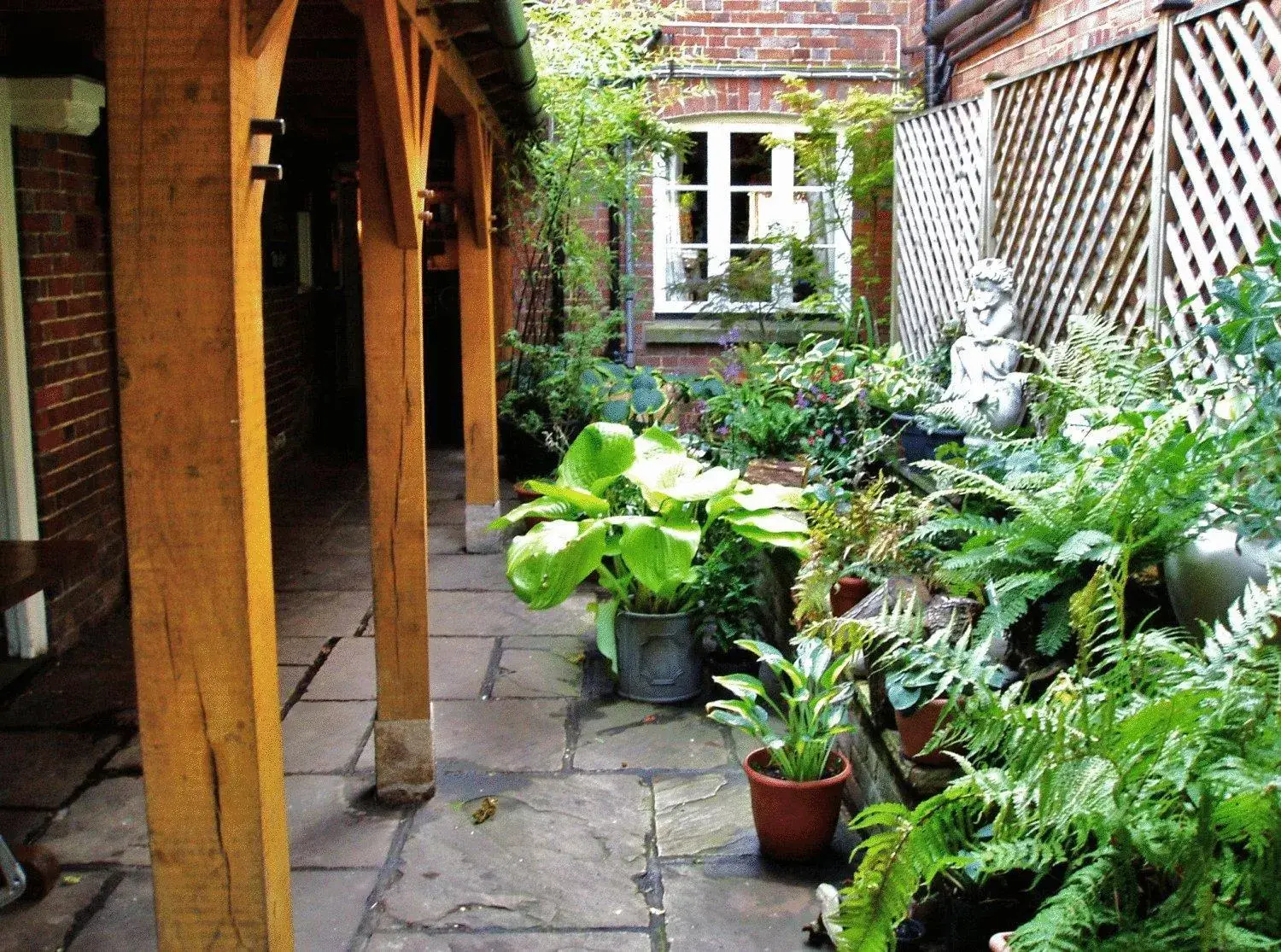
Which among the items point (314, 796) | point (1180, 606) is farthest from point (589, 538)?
point (1180, 606)

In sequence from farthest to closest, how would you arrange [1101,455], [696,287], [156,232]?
[696,287]
[1101,455]
[156,232]

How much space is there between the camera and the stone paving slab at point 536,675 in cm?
486

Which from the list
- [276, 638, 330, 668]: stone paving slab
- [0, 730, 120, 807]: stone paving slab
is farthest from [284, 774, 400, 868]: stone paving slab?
[276, 638, 330, 668]: stone paving slab

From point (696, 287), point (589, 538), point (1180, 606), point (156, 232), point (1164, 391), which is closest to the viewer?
point (156, 232)

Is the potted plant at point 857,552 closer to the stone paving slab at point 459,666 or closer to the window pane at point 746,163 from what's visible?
A: the stone paving slab at point 459,666

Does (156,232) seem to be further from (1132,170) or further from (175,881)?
(1132,170)

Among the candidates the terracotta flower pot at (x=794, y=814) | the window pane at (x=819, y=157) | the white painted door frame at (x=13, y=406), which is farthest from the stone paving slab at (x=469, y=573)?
the window pane at (x=819, y=157)

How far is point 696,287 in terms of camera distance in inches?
371

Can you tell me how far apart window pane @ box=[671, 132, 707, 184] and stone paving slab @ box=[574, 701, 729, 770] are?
5.67m

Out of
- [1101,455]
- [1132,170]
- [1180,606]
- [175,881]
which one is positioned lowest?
[175,881]

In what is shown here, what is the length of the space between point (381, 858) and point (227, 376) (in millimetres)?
1833

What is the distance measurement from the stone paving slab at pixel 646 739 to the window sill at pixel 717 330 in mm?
4850

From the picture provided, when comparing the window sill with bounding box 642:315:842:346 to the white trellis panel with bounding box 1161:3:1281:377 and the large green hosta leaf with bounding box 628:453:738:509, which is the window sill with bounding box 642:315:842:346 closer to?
the large green hosta leaf with bounding box 628:453:738:509

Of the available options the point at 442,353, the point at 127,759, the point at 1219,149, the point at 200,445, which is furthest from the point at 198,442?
the point at 442,353
